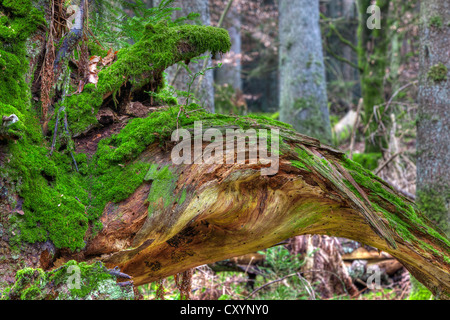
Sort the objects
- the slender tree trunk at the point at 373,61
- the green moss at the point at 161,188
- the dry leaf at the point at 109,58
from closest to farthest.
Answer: the green moss at the point at 161,188
the dry leaf at the point at 109,58
the slender tree trunk at the point at 373,61

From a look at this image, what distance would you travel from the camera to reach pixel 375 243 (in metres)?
2.96

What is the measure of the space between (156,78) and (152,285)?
11.6ft

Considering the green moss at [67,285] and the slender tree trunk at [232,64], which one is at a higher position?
the slender tree trunk at [232,64]

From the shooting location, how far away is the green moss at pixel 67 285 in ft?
6.08

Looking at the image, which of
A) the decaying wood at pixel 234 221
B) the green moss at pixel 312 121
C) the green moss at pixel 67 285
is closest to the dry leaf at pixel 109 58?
the decaying wood at pixel 234 221

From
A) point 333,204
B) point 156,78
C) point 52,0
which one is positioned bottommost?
point 333,204

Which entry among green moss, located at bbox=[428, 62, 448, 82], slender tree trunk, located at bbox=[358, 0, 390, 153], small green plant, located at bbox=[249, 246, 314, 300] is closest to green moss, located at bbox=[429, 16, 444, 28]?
green moss, located at bbox=[428, 62, 448, 82]

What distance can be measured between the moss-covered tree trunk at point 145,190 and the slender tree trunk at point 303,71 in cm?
678

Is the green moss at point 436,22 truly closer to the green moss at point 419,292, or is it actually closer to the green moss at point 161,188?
the green moss at point 419,292

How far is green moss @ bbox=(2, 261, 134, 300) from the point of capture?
6.08ft

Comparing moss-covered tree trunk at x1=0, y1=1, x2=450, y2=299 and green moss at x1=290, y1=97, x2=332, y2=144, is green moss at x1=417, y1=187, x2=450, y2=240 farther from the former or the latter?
green moss at x1=290, y1=97, x2=332, y2=144

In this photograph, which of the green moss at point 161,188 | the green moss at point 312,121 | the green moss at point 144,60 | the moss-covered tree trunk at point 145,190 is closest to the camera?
the moss-covered tree trunk at point 145,190
